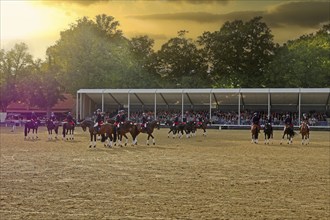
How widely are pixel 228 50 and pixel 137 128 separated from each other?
55839mm

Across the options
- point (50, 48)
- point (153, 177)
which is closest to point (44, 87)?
point (50, 48)

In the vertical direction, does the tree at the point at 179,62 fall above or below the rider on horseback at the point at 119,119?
above

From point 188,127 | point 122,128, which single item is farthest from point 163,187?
point 188,127

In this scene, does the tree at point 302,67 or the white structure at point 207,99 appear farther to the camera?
the tree at point 302,67

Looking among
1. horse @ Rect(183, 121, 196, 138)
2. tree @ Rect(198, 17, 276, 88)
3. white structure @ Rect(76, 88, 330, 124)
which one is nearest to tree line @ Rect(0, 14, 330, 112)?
tree @ Rect(198, 17, 276, 88)

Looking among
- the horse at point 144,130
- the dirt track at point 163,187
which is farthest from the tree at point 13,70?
the dirt track at point 163,187

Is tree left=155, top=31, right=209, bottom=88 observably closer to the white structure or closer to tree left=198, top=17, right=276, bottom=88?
tree left=198, top=17, right=276, bottom=88

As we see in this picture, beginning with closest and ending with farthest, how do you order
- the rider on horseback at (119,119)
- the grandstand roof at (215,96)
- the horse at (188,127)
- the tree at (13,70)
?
the rider on horseback at (119,119), the horse at (188,127), the grandstand roof at (215,96), the tree at (13,70)

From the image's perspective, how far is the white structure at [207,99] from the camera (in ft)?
194

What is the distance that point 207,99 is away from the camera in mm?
64000

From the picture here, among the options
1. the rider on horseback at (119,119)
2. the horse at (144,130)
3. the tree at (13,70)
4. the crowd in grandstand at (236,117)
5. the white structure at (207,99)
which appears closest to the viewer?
the rider on horseback at (119,119)

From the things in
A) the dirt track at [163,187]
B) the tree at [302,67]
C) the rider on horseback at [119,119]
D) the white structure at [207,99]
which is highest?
the tree at [302,67]

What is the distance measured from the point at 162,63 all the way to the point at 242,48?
45.8 ft

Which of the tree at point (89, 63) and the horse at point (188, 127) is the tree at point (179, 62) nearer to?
the tree at point (89, 63)
